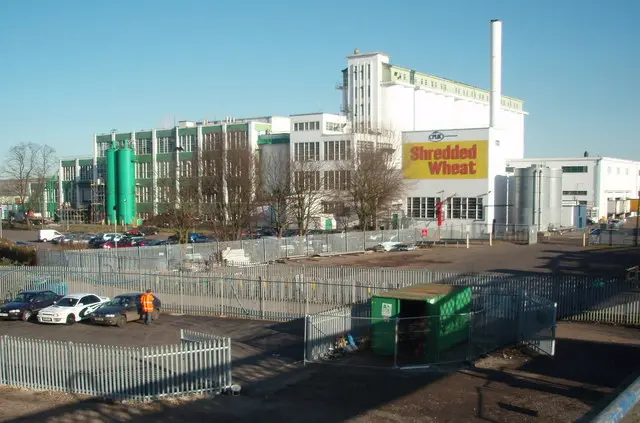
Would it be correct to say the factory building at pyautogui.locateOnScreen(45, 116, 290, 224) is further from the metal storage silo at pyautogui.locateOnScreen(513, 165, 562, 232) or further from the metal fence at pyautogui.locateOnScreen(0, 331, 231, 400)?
the metal fence at pyautogui.locateOnScreen(0, 331, 231, 400)

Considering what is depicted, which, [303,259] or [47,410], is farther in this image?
[303,259]

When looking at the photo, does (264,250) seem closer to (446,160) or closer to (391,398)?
(391,398)

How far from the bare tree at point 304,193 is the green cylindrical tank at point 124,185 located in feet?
129

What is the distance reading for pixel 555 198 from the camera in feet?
230

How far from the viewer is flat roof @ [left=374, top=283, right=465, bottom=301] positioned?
1692 centimetres

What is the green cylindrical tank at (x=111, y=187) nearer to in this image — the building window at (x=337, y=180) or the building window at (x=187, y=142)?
the building window at (x=187, y=142)

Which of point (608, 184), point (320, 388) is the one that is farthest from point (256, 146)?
point (320, 388)

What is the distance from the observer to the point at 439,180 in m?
68.4

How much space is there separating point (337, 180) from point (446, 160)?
13817mm

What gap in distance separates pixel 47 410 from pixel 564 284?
59.1 ft

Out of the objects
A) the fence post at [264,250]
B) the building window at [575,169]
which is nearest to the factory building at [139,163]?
the fence post at [264,250]

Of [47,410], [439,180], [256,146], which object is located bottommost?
[47,410]

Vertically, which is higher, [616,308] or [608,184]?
[608,184]

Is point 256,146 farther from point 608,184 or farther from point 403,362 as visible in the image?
point 403,362
